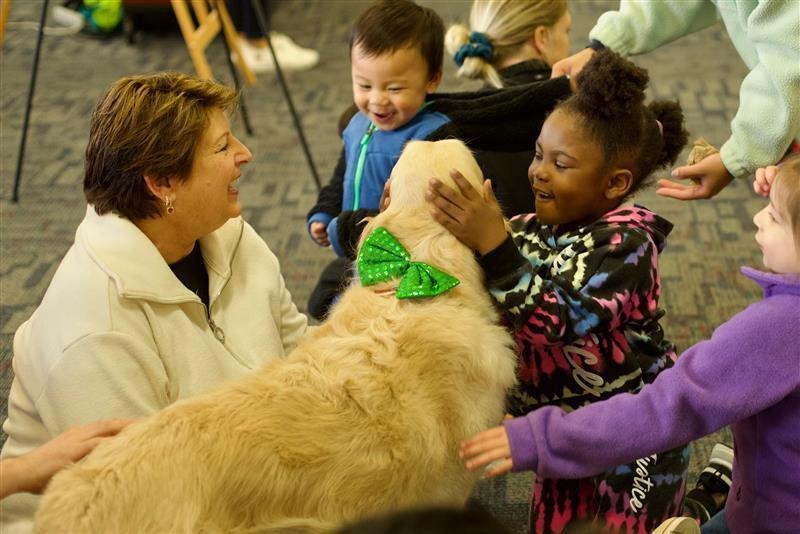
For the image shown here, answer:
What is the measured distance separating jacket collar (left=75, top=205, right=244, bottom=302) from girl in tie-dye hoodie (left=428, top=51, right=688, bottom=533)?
0.54 metres

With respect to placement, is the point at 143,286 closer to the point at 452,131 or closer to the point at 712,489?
the point at 452,131

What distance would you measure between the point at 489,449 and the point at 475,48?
1291 mm

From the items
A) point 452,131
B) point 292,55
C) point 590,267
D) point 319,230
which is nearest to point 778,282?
point 590,267

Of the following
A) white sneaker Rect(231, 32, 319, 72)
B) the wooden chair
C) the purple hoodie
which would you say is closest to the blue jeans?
the purple hoodie

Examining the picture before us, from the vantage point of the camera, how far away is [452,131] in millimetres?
2072

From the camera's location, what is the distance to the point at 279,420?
134cm

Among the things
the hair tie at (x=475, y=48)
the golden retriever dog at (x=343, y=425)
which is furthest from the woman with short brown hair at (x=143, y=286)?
the hair tie at (x=475, y=48)

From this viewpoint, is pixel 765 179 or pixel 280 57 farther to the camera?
pixel 280 57

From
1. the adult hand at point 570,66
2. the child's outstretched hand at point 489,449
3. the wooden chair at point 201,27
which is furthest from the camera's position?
the wooden chair at point 201,27

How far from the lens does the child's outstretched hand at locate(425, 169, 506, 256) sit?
5.06 feet

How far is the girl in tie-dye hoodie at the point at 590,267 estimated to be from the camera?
1544 millimetres

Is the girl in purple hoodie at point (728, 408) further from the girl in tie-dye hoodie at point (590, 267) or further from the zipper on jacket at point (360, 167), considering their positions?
the zipper on jacket at point (360, 167)

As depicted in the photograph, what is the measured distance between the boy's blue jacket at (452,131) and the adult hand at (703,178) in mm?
331

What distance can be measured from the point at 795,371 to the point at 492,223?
0.55m
